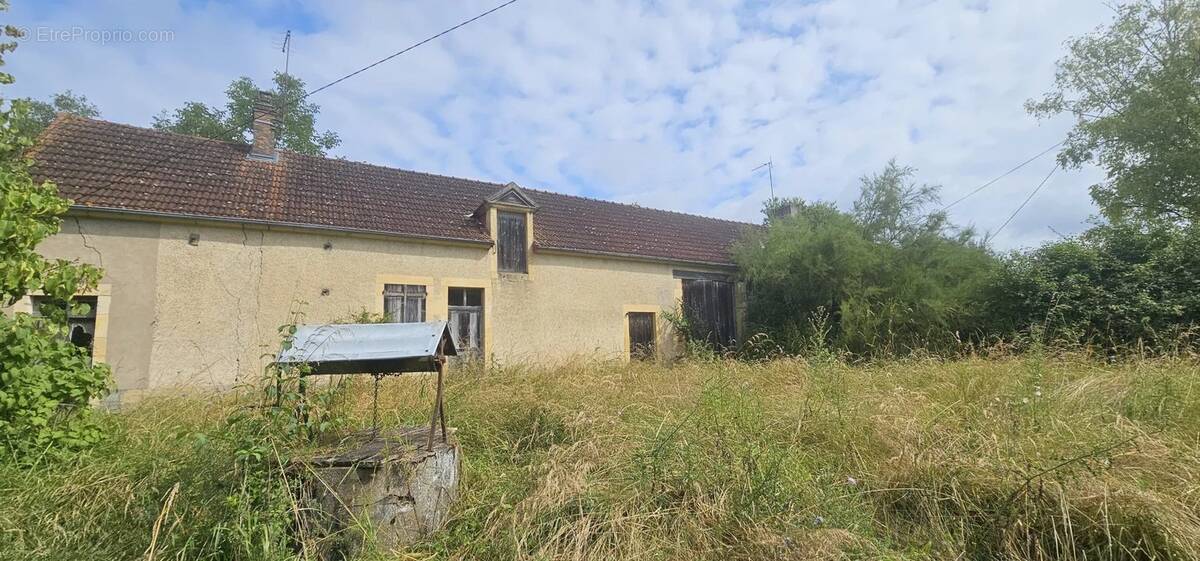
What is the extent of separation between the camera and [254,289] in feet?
31.1

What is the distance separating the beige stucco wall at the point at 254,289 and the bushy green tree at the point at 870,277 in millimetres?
5069

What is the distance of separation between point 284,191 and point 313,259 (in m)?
1.95

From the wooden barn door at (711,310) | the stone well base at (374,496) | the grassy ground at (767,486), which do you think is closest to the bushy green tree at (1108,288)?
the grassy ground at (767,486)

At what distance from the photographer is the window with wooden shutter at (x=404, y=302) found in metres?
10.7

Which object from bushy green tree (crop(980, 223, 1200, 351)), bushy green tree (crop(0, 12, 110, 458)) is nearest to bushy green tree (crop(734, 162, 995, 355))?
bushy green tree (crop(980, 223, 1200, 351))

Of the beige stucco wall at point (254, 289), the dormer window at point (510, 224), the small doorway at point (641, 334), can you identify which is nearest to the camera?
the beige stucco wall at point (254, 289)

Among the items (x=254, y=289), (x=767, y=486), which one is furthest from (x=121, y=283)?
(x=767, y=486)

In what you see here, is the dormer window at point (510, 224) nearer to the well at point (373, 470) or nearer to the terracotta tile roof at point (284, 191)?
the terracotta tile roof at point (284, 191)

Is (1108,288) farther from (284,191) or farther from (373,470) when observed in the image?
(284,191)

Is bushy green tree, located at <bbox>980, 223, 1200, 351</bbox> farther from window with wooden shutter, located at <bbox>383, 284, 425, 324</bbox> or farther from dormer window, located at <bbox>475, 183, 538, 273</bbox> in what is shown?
window with wooden shutter, located at <bbox>383, 284, 425, 324</bbox>

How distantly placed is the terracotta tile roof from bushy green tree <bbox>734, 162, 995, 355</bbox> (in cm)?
233

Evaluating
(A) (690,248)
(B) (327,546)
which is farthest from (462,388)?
(A) (690,248)

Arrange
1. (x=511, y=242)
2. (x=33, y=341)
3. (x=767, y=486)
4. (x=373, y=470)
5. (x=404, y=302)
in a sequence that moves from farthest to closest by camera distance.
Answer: (x=511, y=242)
(x=404, y=302)
(x=33, y=341)
(x=373, y=470)
(x=767, y=486)

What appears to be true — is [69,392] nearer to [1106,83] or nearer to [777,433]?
[777,433]
